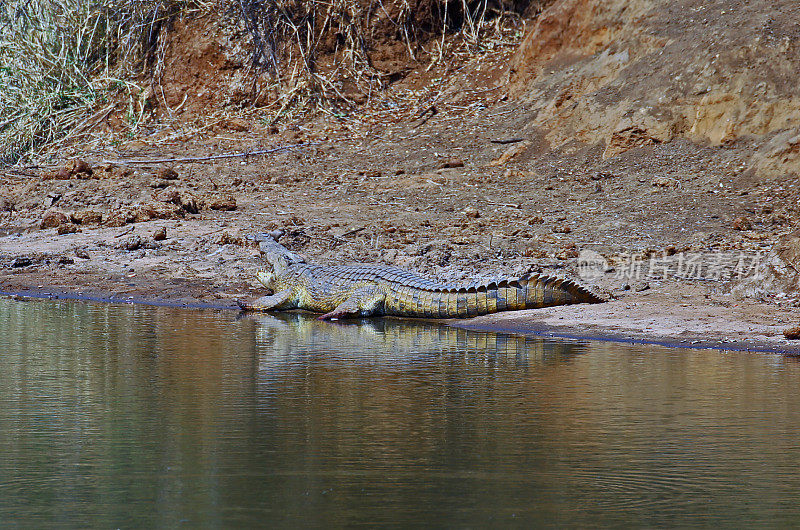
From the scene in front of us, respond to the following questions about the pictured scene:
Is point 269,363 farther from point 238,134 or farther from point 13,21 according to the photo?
point 13,21

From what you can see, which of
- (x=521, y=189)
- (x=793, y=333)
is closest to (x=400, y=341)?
(x=793, y=333)

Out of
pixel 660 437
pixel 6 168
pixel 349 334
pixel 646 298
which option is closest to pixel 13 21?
pixel 6 168

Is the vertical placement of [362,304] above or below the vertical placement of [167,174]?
below

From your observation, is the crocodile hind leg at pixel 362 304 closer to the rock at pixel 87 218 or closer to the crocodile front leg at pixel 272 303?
the crocodile front leg at pixel 272 303

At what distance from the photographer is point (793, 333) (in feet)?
20.4

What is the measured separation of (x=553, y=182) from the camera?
11156 mm

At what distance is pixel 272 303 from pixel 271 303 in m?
0.01

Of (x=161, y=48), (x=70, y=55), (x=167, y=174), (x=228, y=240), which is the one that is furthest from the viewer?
(x=70, y=55)

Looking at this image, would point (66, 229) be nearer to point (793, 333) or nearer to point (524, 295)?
point (524, 295)

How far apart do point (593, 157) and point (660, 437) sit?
7.72 meters

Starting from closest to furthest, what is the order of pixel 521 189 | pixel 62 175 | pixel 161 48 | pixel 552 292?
pixel 552 292
pixel 521 189
pixel 62 175
pixel 161 48

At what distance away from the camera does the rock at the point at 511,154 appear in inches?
472

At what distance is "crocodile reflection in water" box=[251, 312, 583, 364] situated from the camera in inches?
244

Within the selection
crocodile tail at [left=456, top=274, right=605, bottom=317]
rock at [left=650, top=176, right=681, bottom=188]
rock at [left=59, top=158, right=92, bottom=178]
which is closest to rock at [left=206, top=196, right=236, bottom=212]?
rock at [left=59, top=158, right=92, bottom=178]
